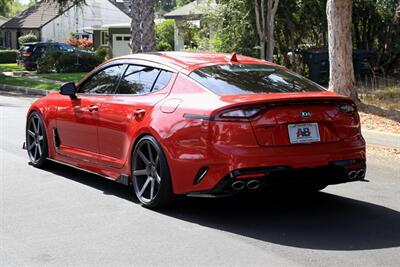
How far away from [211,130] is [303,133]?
84 centimetres

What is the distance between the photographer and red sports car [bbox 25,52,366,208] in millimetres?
5500

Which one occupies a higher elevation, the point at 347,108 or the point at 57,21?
the point at 57,21

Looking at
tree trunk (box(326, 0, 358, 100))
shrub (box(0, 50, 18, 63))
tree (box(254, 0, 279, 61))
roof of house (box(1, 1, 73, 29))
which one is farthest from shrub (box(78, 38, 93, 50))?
tree trunk (box(326, 0, 358, 100))

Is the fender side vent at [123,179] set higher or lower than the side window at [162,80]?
lower

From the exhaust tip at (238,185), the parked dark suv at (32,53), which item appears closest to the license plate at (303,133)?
the exhaust tip at (238,185)

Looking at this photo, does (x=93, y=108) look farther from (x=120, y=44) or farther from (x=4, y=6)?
(x=4, y=6)

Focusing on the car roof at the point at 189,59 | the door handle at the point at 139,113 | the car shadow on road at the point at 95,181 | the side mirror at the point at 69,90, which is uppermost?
the car roof at the point at 189,59

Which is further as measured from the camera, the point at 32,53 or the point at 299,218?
the point at 32,53

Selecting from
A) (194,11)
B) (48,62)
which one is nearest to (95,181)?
(194,11)

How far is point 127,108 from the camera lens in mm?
6551

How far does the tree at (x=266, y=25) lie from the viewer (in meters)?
18.9

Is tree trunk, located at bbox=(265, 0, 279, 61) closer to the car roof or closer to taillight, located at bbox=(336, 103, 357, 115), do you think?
the car roof

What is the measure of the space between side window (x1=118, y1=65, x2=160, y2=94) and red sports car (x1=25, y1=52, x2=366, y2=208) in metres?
0.01

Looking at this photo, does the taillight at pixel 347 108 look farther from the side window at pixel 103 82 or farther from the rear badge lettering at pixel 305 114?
the side window at pixel 103 82
